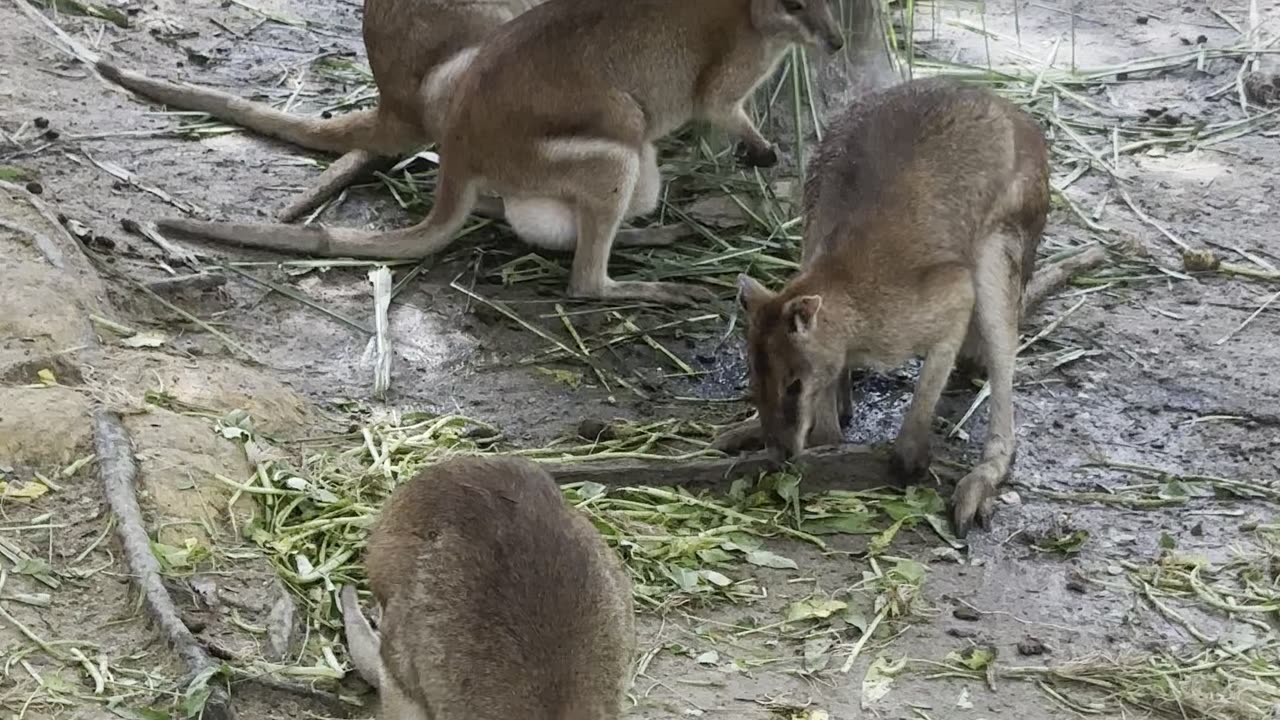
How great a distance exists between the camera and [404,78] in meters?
7.36

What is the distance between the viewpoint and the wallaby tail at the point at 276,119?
7.59 m

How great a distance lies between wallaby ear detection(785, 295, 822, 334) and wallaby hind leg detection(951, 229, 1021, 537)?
2.71 feet

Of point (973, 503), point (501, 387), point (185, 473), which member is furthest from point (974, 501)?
point (185, 473)

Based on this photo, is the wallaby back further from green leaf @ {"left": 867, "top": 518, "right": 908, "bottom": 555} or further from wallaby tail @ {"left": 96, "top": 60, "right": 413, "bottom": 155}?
wallaby tail @ {"left": 96, "top": 60, "right": 413, "bottom": 155}

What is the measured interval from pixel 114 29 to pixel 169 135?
5.05 ft

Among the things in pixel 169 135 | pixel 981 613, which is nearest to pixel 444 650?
pixel 981 613

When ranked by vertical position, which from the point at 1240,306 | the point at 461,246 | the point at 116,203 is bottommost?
the point at 1240,306

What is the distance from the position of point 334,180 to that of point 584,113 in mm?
1578

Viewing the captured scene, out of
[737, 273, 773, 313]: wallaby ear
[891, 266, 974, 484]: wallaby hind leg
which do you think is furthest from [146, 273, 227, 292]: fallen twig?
[891, 266, 974, 484]: wallaby hind leg

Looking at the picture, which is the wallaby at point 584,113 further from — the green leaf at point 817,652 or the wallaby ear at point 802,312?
the green leaf at point 817,652

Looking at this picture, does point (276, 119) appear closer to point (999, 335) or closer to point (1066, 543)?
point (999, 335)

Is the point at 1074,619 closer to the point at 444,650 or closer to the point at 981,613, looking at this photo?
the point at 981,613

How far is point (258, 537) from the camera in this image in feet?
15.3

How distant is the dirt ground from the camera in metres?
4.34
